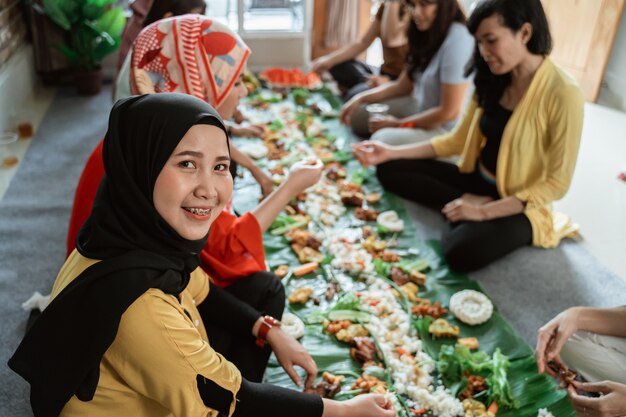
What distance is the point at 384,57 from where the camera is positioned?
138 inches

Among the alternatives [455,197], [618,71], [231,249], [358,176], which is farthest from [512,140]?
[618,71]

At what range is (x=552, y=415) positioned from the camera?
1549mm

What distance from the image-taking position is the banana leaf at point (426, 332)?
5.29 ft

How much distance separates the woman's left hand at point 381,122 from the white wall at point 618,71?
1.37 m

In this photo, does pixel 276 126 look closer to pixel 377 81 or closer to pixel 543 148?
pixel 377 81

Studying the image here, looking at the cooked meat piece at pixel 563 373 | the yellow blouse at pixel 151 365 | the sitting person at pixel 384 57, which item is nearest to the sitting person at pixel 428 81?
the sitting person at pixel 384 57

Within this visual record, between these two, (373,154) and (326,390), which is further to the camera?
(373,154)

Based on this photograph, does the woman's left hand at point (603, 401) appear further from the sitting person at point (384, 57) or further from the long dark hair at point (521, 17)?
the sitting person at point (384, 57)

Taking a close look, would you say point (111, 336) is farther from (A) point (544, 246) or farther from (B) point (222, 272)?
(A) point (544, 246)

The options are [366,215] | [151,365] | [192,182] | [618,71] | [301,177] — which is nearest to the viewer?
[151,365]

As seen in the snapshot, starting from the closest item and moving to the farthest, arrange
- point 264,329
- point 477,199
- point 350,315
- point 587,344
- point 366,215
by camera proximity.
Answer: point 264,329
point 587,344
point 350,315
point 477,199
point 366,215

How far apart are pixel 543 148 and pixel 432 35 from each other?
2.91ft

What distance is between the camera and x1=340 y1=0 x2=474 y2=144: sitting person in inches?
105

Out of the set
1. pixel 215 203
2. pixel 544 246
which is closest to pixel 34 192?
pixel 215 203
